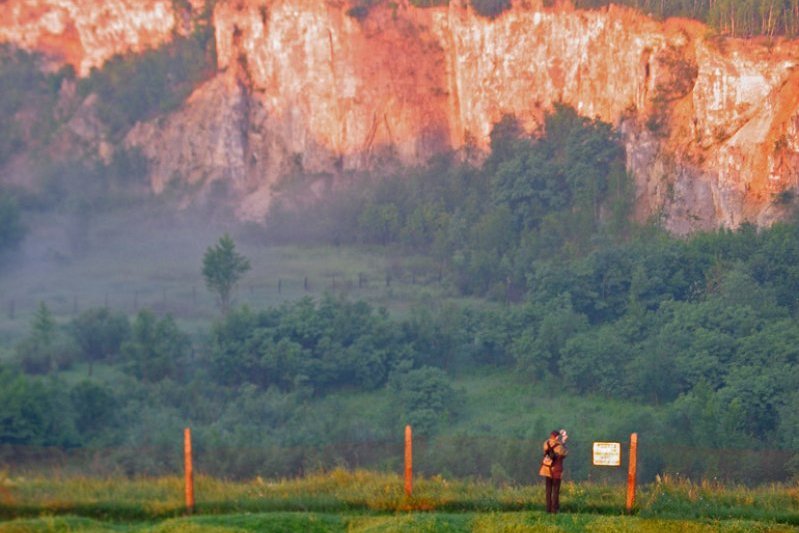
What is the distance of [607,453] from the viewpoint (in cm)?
1114

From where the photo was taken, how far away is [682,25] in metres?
39.7

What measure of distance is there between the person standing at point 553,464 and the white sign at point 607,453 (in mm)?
297

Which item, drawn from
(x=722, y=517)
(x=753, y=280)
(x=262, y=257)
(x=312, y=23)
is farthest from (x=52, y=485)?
(x=312, y=23)

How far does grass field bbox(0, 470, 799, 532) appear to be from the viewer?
36.2 ft

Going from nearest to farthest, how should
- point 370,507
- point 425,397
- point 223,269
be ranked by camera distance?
point 370,507, point 425,397, point 223,269

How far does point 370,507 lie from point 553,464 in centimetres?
194

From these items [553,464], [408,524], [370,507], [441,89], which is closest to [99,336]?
[370,507]

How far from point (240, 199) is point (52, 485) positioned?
1703 inches

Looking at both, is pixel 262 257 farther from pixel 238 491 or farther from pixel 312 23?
pixel 238 491

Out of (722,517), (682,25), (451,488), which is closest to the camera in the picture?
(722,517)

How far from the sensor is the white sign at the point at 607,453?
1109cm

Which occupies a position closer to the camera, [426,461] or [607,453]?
[607,453]

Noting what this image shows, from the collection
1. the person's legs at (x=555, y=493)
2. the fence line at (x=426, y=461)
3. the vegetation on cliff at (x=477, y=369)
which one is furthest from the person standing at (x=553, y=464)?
the vegetation on cliff at (x=477, y=369)

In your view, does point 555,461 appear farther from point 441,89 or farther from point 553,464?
point 441,89
